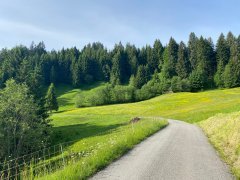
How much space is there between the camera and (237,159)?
Result: 43.8 ft

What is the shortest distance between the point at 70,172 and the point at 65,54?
18127cm

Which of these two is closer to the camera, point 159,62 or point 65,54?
point 159,62

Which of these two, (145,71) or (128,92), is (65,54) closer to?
(145,71)

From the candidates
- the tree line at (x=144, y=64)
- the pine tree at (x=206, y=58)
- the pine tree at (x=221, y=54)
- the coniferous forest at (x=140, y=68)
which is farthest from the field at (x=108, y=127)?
the pine tree at (x=206, y=58)

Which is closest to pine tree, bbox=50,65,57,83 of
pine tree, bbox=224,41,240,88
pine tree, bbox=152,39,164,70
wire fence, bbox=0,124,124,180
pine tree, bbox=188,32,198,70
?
pine tree, bbox=152,39,164,70

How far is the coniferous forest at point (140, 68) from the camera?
110312 millimetres

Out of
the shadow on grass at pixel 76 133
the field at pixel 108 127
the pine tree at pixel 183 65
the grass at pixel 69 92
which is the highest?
the pine tree at pixel 183 65

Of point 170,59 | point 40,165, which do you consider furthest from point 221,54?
point 40,165

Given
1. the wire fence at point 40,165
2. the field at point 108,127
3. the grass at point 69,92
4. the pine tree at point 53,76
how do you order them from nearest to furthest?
the wire fence at point 40,165 → the field at point 108,127 → the grass at point 69,92 → the pine tree at point 53,76

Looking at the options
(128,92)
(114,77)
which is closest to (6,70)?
(114,77)

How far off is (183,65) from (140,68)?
21.6 m

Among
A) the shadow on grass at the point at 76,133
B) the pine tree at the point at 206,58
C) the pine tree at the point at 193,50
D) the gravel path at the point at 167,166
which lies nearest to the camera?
the gravel path at the point at 167,166

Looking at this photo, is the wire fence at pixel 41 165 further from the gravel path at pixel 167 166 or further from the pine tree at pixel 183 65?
the pine tree at pixel 183 65

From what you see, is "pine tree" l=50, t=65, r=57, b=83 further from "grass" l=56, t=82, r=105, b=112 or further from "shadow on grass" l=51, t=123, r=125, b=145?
"shadow on grass" l=51, t=123, r=125, b=145
